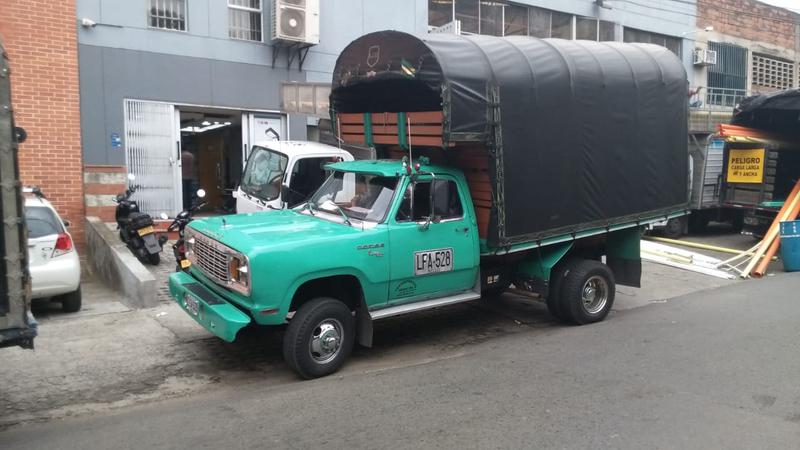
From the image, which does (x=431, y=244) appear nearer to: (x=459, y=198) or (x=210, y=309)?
(x=459, y=198)

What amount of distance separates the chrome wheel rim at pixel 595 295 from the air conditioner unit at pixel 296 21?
25.6ft

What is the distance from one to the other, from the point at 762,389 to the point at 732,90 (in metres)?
20.6

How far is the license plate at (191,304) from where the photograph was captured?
589 centimetres

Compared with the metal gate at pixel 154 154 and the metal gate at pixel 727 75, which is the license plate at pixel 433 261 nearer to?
the metal gate at pixel 154 154

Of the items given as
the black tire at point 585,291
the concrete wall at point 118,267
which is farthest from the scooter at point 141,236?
the black tire at point 585,291

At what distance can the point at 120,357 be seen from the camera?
6285mm

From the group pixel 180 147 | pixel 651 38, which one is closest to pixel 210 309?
pixel 180 147

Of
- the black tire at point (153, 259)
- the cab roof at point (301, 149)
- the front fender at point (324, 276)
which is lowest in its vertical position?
the black tire at point (153, 259)

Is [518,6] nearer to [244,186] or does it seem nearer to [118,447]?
[244,186]

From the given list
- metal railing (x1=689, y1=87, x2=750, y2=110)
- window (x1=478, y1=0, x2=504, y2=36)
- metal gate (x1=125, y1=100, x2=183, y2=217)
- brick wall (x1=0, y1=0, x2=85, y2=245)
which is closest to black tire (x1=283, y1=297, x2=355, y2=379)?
brick wall (x1=0, y1=0, x2=85, y2=245)

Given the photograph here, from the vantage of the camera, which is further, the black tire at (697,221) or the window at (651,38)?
the window at (651,38)

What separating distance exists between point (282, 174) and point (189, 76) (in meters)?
4.04

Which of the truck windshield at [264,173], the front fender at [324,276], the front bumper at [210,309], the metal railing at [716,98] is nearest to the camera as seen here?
the front bumper at [210,309]

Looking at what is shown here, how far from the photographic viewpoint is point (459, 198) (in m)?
6.80
